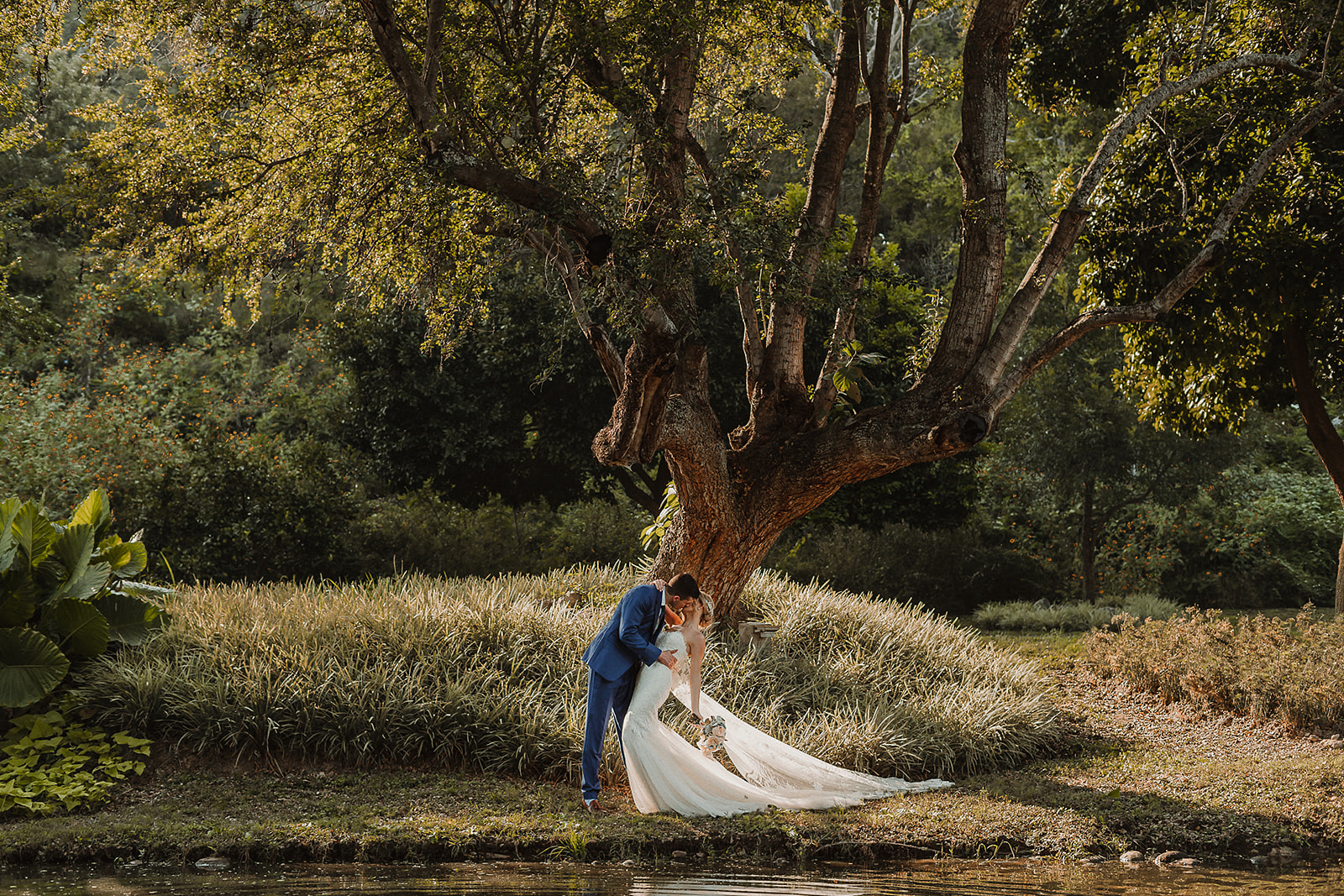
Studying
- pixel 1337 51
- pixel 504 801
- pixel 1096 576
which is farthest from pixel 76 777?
pixel 1096 576

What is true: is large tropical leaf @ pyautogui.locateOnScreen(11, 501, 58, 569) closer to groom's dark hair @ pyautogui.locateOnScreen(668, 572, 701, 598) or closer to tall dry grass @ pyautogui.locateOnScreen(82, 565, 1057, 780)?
tall dry grass @ pyautogui.locateOnScreen(82, 565, 1057, 780)

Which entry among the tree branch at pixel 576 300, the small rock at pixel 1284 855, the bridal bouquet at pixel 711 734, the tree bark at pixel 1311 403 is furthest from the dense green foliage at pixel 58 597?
the tree bark at pixel 1311 403

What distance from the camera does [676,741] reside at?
6180 millimetres

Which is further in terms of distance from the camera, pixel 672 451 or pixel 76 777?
pixel 672 451

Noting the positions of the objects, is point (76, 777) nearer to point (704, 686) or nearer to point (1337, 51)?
point (704, 686)

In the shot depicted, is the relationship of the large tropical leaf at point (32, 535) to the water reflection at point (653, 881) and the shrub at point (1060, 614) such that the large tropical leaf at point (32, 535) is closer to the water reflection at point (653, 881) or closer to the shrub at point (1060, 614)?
the water reflection at point (653, 881)

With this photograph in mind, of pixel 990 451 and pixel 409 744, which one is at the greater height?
pixel 990 451

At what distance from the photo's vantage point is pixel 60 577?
23.6 ft

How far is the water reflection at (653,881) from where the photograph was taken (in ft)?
15.2

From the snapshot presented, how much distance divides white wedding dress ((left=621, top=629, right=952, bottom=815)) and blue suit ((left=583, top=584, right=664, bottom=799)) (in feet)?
0.38

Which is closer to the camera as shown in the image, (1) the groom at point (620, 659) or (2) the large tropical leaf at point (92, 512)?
(1) the groom at point (620, 659)

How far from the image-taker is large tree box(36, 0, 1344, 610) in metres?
7.38

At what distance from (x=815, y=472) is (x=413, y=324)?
27.6ft

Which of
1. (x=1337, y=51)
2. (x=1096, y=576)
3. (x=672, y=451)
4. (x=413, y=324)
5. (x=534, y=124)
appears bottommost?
(x=1096, y=576)
